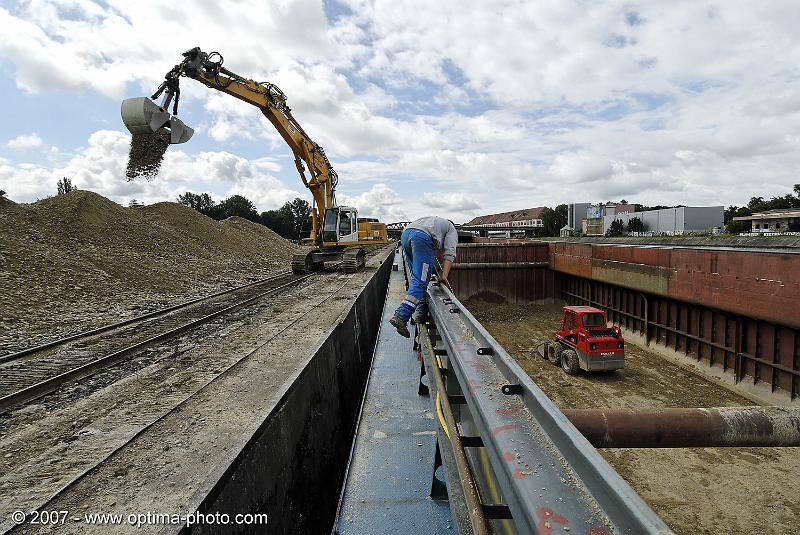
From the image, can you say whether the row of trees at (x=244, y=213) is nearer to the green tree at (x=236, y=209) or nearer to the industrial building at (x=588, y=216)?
the green tree at (x=236, y=209)

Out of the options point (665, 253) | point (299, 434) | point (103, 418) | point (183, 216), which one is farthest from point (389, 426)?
point (183, 216)

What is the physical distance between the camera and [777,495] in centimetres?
559

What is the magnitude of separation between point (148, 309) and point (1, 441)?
27.2 ft

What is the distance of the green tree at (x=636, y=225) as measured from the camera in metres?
52.8

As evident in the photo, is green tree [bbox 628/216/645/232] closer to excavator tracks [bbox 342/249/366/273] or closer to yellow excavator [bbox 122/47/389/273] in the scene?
yellow excavator [bbox 122/47/389/273]

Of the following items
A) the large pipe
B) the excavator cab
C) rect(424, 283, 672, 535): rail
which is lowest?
the large pipe

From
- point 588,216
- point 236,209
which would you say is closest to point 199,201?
point 236,209

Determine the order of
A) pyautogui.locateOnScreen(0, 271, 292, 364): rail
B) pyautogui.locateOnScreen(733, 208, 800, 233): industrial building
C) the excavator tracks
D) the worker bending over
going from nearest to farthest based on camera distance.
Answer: the worker bending over, pyautogui.locateOnScreen(0, 271, 292, 364): rail, the excavator tracks, pyautogui.locateOnScreen(733, 208, 800, 233): industrial building

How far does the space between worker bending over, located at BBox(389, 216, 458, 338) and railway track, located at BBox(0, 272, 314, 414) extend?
4520mm

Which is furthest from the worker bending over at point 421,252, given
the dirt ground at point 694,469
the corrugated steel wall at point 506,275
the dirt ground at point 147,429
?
the corrugated steel wall at point 506,275

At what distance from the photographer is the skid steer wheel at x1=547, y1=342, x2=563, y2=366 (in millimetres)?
10914

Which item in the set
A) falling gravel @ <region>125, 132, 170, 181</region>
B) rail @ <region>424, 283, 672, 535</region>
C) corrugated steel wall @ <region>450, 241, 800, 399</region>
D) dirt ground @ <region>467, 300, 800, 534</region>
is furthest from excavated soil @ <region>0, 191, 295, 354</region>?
corrugated steel wall @ <region>450, 241, 800, 399</region>

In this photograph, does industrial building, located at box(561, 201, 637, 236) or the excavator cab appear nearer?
the excavator cab

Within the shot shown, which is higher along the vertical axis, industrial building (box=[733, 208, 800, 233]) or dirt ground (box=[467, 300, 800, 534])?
industrial building (box=[733, 208, 800, 233])
